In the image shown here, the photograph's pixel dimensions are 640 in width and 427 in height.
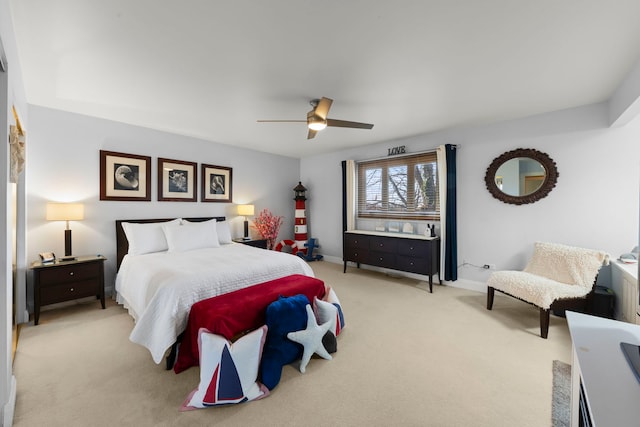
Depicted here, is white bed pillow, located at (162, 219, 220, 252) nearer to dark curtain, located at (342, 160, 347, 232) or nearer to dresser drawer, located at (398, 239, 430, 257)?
dark curtain, located at (342, 160, 347, 232)

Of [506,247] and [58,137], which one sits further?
[506,247]

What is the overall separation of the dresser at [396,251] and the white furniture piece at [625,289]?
1.89 meters

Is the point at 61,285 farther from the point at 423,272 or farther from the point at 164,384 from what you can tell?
the point at 423,272

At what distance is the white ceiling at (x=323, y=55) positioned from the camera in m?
1.66

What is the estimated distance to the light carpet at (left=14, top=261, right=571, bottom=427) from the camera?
1.64 m

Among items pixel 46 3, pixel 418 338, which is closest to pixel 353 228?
pixel 418 338

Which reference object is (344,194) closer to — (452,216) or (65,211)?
(452,216)

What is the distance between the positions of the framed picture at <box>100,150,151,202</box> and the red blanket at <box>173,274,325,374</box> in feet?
8.91

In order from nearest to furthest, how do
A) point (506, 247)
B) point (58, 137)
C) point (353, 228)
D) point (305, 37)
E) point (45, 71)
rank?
point (305, 37)
point (45, 71)
point (58, 137)
point (506, 247)
point (353, 228)

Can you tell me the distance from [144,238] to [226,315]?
2269 millimetres

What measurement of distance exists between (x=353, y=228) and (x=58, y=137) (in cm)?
469

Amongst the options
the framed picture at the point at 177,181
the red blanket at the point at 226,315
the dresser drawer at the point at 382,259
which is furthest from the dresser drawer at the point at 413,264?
the framed picture at the point at 177,181

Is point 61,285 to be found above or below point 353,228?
below

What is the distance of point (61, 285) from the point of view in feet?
9.93
